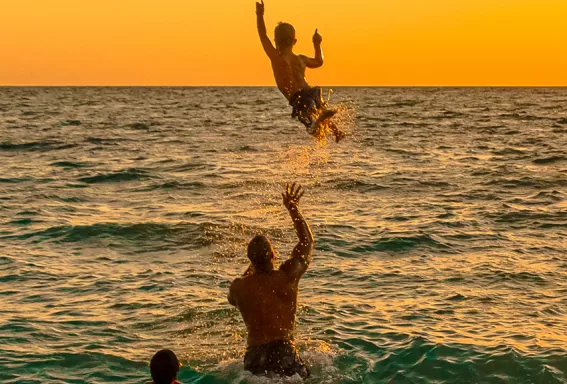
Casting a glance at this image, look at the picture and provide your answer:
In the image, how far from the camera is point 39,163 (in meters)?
37.2

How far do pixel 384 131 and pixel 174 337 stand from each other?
142 ft

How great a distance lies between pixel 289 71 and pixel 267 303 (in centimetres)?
365

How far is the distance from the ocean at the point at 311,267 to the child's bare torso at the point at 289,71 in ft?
3.63

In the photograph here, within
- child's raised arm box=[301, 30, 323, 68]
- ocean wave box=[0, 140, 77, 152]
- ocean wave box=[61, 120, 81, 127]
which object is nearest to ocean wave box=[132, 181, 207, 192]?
ocean wave box=[0, 140, 77, 152]

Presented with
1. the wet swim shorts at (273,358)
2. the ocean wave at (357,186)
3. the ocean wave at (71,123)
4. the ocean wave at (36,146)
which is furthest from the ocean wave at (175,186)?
the ocean wave at (71,123)

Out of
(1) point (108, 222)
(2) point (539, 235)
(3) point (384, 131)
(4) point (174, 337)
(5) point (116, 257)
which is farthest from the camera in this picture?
(3) point (384, 131)

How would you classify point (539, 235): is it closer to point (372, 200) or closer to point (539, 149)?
point (372, 200)

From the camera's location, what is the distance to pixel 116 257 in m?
19.1

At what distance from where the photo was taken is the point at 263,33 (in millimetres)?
12117

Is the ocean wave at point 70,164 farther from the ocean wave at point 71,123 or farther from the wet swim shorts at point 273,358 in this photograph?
the ocean wave at point 71,123

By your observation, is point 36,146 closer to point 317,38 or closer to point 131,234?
point 131,234

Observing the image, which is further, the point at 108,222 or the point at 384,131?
the point at 384,131

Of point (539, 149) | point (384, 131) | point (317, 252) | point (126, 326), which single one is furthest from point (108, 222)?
point (384, 131)

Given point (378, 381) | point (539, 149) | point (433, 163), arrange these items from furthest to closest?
point (539, 149), point (433, 163), point (378, 381)
